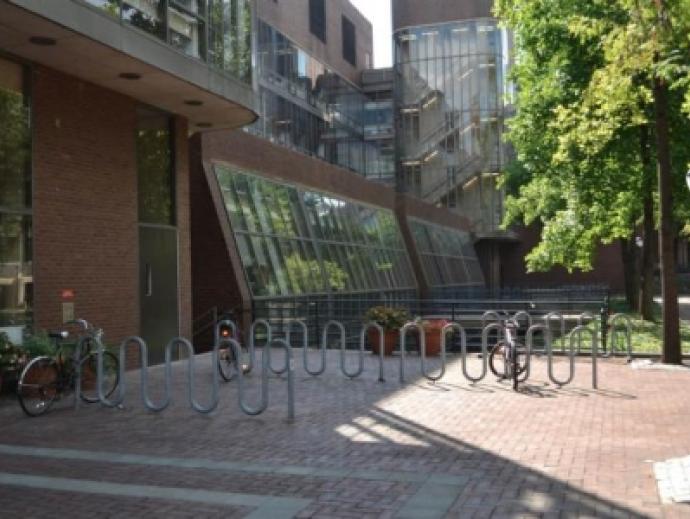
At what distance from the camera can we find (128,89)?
13477 mm

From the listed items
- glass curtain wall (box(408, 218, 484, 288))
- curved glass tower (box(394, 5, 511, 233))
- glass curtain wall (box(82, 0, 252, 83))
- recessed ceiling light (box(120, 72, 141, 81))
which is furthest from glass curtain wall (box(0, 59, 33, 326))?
curved glass tower (box(394, 5, 511, 233))

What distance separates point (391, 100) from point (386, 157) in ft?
13.2

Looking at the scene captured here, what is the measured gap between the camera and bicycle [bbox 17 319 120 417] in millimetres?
9398

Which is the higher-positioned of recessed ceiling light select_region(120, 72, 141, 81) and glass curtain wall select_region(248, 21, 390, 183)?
glass curtain wall select_region(248, 21, 390, 183)

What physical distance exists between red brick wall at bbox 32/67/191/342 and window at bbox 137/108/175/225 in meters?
0.51

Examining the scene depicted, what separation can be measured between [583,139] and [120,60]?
9.22 m

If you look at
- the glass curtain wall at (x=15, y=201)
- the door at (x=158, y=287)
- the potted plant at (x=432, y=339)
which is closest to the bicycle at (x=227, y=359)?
the door at (x=158, y=287)

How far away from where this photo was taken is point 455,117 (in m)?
54.0

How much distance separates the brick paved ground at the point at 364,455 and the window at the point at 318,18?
36.9 metres

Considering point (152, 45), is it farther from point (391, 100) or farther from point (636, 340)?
point (391, 100)

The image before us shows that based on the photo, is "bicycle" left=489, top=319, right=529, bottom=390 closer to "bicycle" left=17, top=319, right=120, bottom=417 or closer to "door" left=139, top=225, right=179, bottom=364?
"bicycle" left=17, top=319, right=120, bottom=417

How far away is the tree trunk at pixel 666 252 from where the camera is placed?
13.6 m

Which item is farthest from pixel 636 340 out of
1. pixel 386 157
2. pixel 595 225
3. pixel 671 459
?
pixel 386 157

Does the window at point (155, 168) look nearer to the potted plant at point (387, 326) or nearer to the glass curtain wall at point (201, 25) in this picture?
the glass curtain wall at point (201, 25)
